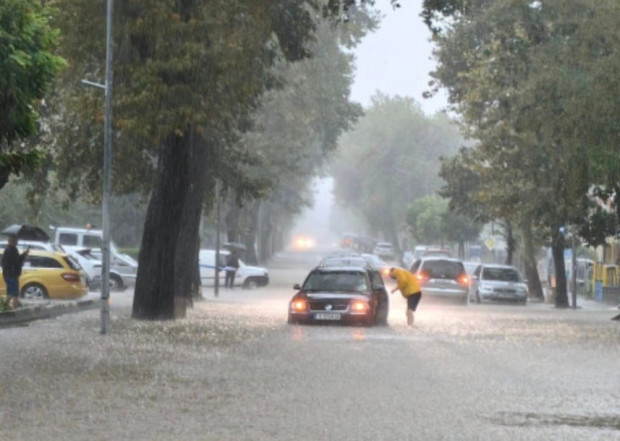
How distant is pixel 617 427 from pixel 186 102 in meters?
15.9

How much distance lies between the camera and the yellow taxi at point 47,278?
4222 centimetres

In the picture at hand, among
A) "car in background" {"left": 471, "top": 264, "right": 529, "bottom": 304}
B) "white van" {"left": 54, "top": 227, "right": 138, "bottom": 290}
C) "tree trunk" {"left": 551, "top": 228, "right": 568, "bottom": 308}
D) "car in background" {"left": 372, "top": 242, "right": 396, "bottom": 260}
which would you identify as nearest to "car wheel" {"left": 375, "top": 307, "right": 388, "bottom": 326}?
"tree trunk" {"left": 551, "top": 228, "right": 568, "bottom": 308}

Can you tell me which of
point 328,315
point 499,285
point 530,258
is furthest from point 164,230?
point 530,258

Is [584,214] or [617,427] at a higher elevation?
[584,214]

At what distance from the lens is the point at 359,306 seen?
3288 centimetres

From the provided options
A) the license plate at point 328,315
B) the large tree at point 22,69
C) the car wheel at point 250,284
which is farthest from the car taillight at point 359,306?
the car wheel at point 250,284

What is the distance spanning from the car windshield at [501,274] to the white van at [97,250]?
13.4 meters

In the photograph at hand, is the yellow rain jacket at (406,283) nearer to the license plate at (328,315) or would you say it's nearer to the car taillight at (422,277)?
the license plate at (328,315)

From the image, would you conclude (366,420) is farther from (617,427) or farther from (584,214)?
(584,214)

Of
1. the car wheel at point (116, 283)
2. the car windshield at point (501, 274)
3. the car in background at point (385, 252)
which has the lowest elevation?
the car wheel at point (116, 283)

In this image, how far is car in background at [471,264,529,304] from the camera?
56.5 meters

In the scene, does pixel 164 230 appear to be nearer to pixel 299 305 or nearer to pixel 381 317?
pixel 299 305

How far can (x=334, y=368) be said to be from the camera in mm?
21016

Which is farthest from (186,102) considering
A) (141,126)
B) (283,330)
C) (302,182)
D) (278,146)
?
(302,182)
